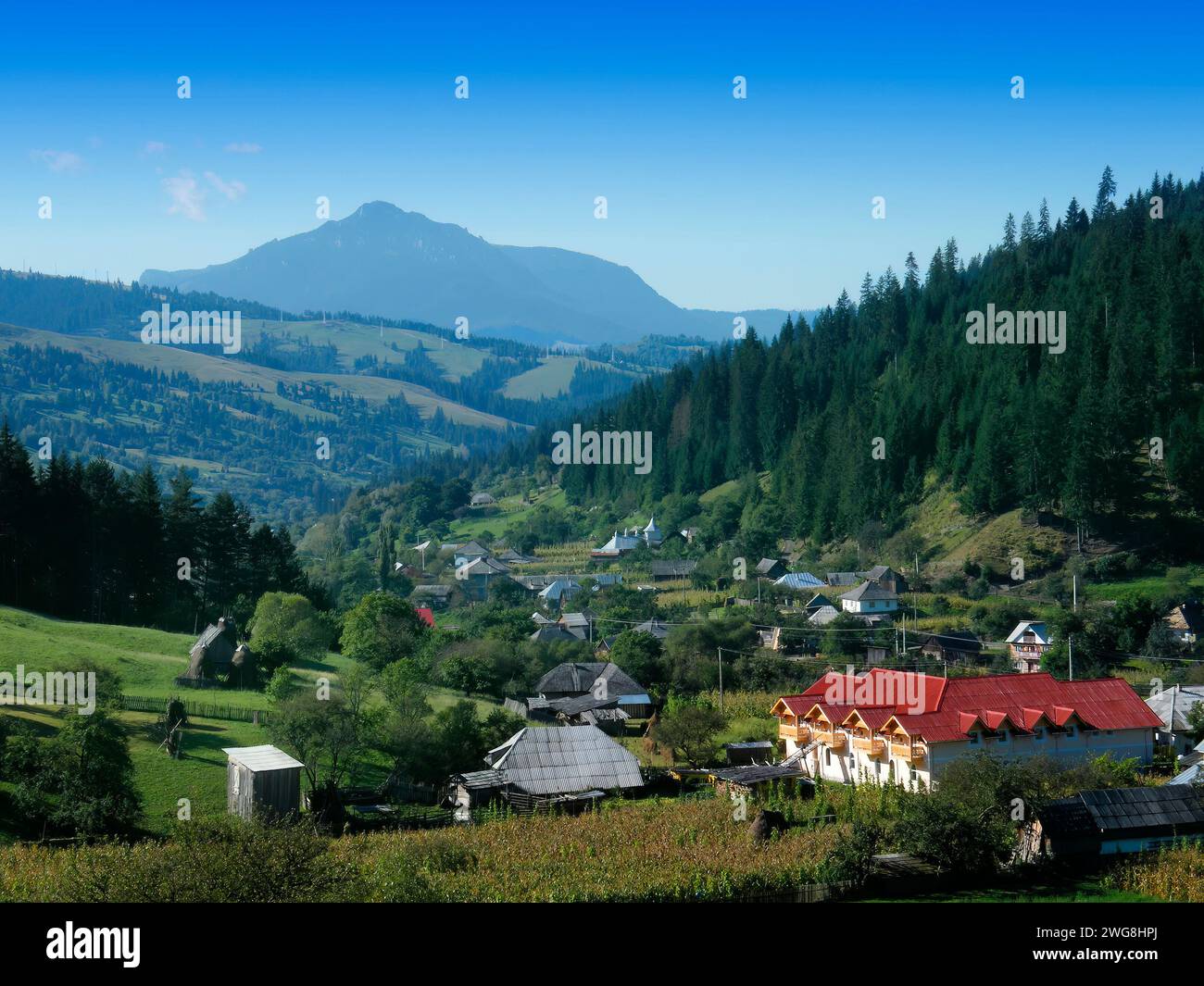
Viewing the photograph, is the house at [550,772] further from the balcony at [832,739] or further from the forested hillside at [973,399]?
the forested hillside at [973,399]

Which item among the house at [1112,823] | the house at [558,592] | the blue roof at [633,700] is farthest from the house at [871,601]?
the house at [1112,823]

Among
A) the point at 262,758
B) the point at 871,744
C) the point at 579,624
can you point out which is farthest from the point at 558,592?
the point at 262,758
